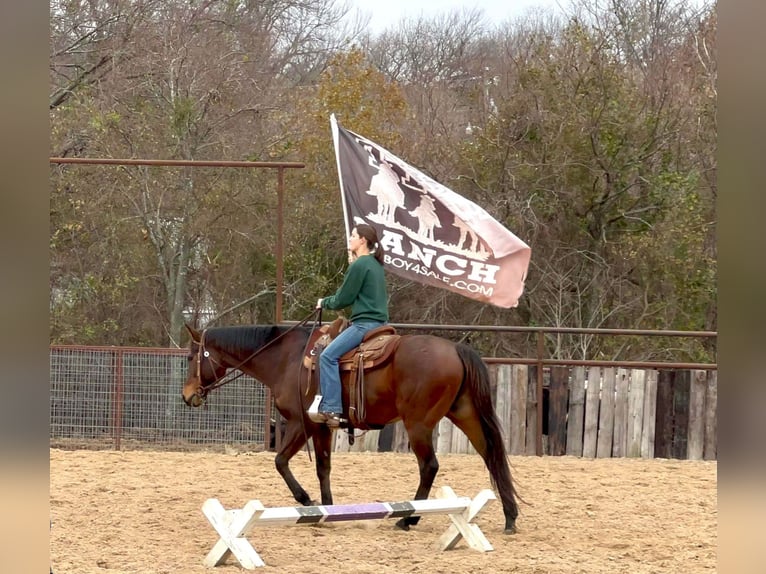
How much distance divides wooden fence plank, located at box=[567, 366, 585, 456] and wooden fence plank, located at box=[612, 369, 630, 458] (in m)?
0.40

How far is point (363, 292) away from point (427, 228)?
10.8 ft

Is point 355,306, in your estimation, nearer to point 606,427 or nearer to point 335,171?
point 606,427

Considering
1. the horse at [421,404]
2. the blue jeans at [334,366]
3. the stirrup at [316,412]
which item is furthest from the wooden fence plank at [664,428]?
the stirrup at [316,412]

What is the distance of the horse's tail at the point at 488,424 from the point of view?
7.19 metres

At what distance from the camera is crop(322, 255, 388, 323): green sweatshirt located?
730 centimetres

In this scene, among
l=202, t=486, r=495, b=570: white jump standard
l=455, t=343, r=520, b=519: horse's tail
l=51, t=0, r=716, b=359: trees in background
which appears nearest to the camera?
l=202, t=486, r=495, b=570: white jump standard

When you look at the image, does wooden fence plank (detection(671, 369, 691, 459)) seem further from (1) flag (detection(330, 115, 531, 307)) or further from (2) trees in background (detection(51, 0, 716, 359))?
(2) trees in background (detection(51, 0, 716, 359))

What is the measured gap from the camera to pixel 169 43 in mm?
18734

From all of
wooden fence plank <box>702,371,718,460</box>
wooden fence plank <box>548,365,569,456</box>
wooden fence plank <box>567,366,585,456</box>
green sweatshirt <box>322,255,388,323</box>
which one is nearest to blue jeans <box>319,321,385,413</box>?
green sweatshirt <box>322,255,388,323</box>

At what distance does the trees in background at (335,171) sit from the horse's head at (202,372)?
6540 millimetres

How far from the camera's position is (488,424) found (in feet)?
23.7

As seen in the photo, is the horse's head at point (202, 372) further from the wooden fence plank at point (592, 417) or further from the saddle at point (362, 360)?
the wooden fence plank at point (592, 417)
